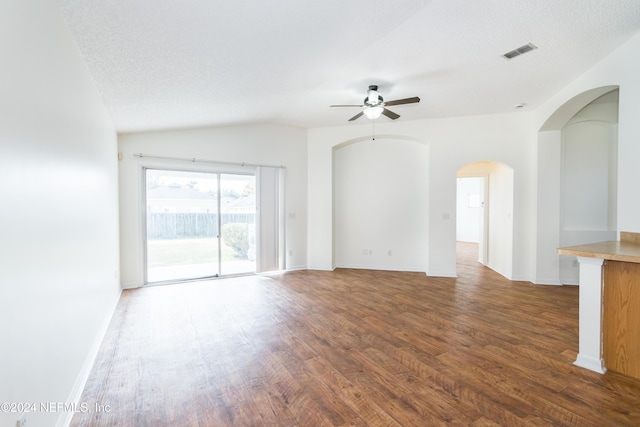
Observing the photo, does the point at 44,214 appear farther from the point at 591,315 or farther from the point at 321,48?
the point at 591,315

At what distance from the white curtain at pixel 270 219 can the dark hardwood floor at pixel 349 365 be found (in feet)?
5.25

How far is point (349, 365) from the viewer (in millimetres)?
2385

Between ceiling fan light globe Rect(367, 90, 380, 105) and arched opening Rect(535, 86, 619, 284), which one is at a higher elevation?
ceiling fan light globe Rect(367, 90, 380, 105)

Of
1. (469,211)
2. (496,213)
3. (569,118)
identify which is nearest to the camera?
(569,118)

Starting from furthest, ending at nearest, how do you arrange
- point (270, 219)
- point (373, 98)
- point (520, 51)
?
point (270, 219)
point (373, 98)
point (520, 51)

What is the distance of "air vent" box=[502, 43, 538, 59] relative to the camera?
3.01m

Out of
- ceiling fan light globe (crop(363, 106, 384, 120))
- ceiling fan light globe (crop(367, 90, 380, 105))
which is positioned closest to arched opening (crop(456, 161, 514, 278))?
ceiling fan light globe (crop(363, 106, 384, 120))

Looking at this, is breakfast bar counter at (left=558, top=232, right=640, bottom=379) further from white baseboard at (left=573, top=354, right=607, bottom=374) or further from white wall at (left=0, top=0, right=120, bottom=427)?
white wall at (left=0, top=0, right=120, bottom=427)

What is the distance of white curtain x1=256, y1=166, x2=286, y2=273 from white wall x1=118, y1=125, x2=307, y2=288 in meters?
0.15

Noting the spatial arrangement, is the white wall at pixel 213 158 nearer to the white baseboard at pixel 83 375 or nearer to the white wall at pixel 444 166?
the white wall at pixel 444 166

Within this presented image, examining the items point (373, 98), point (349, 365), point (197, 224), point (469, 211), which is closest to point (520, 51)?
point (373, 98)

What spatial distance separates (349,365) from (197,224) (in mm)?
3961

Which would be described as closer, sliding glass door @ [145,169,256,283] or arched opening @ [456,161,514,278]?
sliding glass door @ [145,169,256,283]

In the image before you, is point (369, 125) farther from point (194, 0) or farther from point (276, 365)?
point (276, 365)
